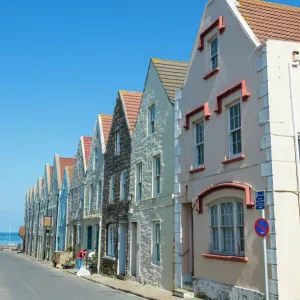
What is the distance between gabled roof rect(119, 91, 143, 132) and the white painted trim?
10.4 m

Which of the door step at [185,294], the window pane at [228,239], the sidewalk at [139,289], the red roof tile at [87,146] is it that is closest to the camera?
the window pane at [228,239]

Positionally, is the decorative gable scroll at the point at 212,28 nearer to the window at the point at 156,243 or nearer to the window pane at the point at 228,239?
the window pane at the point at 228,239

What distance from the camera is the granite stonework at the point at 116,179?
23.0 m

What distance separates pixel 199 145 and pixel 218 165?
182 centimetres

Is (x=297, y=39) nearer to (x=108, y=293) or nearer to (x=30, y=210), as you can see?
(x=108, y=293)

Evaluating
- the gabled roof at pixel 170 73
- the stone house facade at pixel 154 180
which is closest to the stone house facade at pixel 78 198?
the stone house facade at pixel 154 180

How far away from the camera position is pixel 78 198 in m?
33.8

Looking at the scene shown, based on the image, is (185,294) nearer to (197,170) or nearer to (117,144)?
(197,170)

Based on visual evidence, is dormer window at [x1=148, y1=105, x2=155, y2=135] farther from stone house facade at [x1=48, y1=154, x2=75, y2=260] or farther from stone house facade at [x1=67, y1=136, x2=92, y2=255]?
stone house facade at [x1=48, y1=154, x2=75, y2=260]

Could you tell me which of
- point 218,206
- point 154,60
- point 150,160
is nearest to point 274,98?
point 218,206

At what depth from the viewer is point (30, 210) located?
66.1m

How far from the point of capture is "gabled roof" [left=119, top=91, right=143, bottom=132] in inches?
935

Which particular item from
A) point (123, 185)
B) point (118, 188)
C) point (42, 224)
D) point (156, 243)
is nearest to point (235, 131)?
point (156, 243)

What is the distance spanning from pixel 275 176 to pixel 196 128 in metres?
5.22
